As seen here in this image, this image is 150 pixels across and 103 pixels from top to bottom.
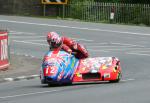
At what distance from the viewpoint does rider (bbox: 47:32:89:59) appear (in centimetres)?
1764

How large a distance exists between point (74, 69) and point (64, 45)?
71 cm

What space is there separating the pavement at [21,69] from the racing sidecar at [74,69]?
12.8 feet

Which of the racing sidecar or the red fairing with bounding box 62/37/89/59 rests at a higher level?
the red fairing with bounding box 62/37/89/59

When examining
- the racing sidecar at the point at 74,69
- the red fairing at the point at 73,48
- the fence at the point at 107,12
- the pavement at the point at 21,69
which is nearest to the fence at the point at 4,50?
the pavement at the point at 21,69

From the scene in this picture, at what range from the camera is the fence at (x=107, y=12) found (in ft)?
150

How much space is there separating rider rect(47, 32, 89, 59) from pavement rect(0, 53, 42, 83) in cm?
371

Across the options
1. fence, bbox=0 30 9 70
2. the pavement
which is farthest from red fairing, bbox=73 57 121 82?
fence, bbox=0 30 9 70

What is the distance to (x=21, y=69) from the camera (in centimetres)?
2428

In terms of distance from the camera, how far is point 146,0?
158 ft

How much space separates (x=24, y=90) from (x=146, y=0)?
Answer: 3168 cm

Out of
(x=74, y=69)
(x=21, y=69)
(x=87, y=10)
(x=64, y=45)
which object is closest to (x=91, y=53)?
(x=21, y=69)

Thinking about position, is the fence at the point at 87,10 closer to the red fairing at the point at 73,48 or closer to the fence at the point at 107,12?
the fence at the point at 107,12

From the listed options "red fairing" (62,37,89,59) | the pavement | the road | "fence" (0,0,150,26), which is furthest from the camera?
"fence" (0,0,150,26)

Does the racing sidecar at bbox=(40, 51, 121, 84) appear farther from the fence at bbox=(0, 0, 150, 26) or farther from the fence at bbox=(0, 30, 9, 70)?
the fence at bbox=(0, 0, 150, 26)
